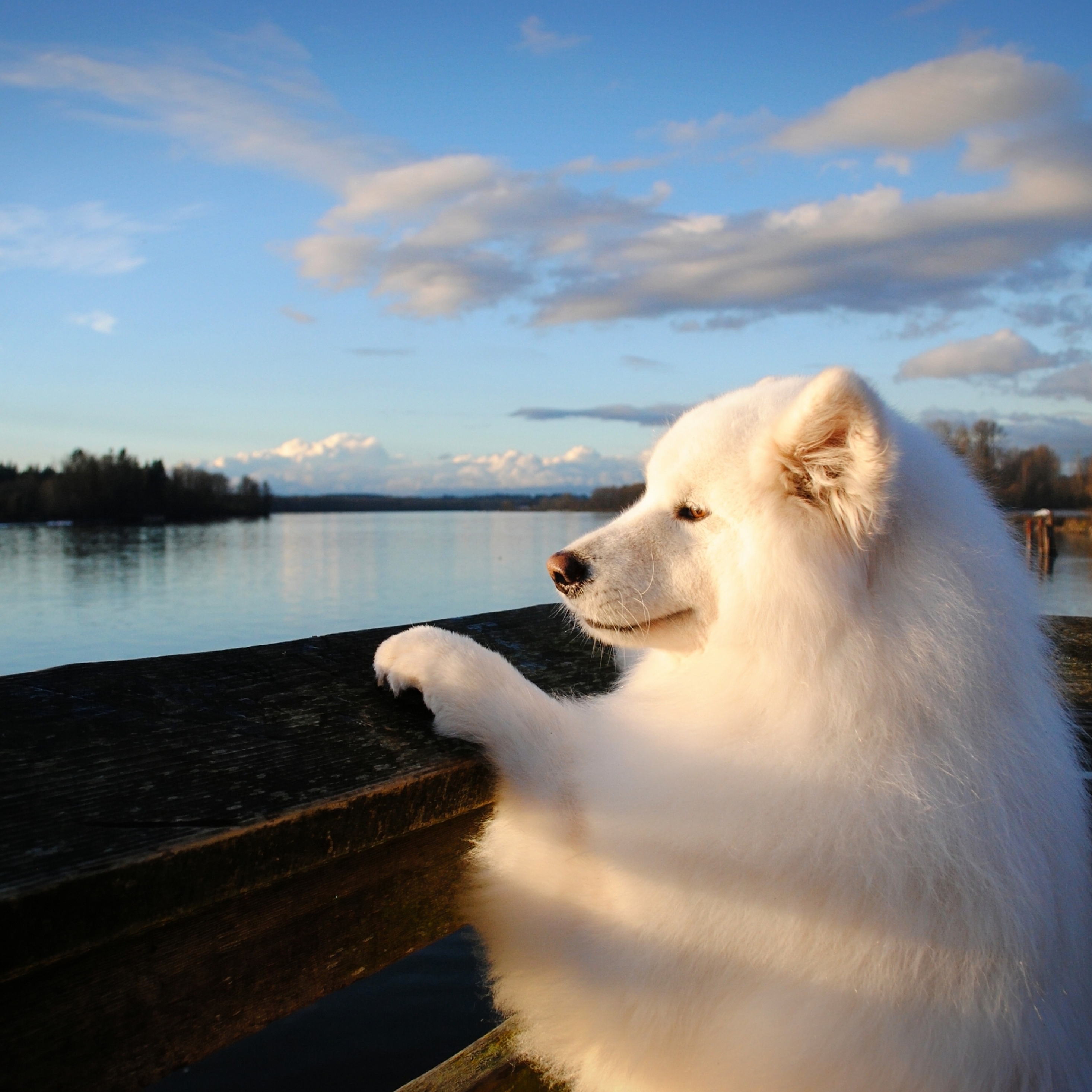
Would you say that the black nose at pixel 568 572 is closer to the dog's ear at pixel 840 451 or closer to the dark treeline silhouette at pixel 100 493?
the dog's ear at pixel 840 451

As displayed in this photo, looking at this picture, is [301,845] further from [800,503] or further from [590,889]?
[800,503]

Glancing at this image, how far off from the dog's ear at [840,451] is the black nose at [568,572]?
23.5 inches

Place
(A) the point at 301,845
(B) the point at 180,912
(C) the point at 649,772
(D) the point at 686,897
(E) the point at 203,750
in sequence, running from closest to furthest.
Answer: (B) the point at 180,912, (A) the point at 301,845, (E) the point at 203,750, (D) the point at 686,897, (C) the point at 649,772

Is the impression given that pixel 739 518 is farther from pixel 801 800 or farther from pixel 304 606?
pixel 304 606

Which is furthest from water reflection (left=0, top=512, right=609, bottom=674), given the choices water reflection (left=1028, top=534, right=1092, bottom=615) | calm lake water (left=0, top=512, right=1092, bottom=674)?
water reflection (left=1028, top=534, right=1092, bottom=615)

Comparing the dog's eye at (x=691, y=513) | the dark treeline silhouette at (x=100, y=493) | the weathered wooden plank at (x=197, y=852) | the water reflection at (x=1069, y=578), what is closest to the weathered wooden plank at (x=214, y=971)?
the weathered wooden plank at (x=197, y=852)

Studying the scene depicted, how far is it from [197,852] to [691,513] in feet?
4.69

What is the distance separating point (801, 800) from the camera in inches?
60.7

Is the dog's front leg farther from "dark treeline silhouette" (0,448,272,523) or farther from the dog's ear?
"dark treeline silhouette" (0,448,272,523)

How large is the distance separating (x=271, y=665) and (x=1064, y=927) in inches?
71.5

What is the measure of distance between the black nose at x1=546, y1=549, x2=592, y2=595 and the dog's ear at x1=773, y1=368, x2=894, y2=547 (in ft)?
1.96

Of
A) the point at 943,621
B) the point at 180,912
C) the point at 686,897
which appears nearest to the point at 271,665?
the point at 180,912

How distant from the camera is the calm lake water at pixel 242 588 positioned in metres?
23.5

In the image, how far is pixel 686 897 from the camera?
1.58m
